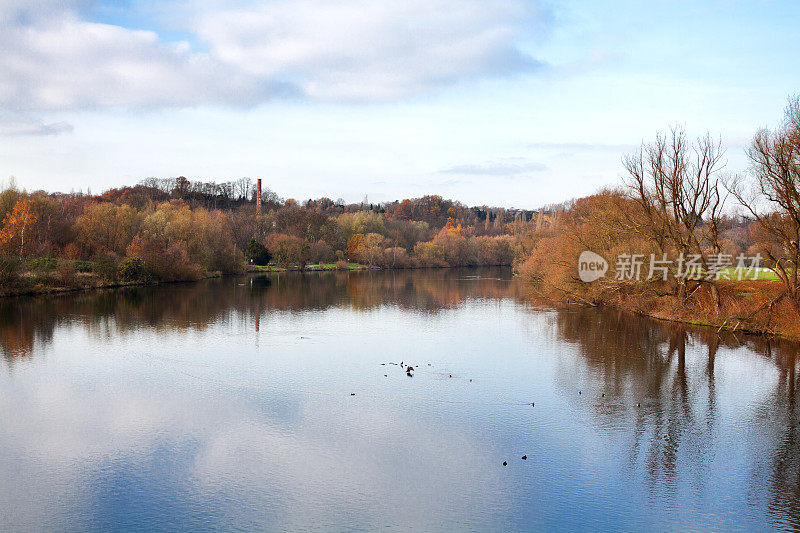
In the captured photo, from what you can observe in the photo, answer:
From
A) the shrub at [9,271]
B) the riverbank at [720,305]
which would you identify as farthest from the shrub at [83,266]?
the riverbank at [720,305]

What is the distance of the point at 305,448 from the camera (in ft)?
33.2

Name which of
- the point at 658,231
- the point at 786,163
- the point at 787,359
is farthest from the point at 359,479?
the point at 658,231

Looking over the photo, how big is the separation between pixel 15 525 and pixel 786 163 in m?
22.7

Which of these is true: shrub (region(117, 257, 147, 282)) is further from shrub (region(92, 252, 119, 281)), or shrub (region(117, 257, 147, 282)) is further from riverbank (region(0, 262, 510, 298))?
shrub (region(92, 252, 119, 281))

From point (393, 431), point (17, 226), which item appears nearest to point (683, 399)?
point (393, 431)

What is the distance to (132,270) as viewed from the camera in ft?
138

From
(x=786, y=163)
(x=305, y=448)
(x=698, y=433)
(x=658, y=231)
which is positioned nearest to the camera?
(x=305, y=448)

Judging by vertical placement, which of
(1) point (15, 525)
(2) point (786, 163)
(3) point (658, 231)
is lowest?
(1) point (15, 525)

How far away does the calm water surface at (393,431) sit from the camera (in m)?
8.04

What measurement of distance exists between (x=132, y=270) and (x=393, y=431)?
36.4 m

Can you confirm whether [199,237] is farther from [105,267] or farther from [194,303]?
[194,303]

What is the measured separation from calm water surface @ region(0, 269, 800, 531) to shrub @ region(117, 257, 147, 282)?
20.0m

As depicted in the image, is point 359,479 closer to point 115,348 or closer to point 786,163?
point 115,348

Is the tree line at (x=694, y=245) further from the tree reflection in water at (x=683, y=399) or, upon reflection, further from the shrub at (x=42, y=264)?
the shrub at (x=42, y=264)
